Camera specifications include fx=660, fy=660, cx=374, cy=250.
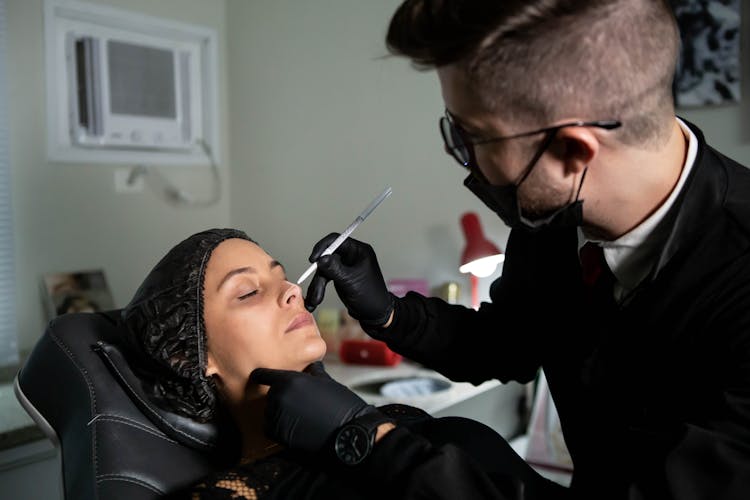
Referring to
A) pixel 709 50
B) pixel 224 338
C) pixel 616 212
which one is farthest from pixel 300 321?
pixel 709 50

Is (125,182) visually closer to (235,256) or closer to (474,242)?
(474,242)

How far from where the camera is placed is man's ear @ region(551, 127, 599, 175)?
1.02 metres

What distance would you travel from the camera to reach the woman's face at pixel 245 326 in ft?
4.42

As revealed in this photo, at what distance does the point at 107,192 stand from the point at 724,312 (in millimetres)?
2418

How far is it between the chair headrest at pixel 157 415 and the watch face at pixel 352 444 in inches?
Answer: 16.7

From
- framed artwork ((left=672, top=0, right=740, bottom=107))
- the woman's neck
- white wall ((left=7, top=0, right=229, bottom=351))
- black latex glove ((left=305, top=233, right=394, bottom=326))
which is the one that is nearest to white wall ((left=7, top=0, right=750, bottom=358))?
white wall ((left=7, top=0, right=229, bottom=351))

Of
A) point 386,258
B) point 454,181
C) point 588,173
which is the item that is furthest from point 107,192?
point 588,173

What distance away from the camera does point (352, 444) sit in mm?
1044

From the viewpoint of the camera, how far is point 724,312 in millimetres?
1009

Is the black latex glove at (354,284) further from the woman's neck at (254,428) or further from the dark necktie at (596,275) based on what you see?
the dark necktie at (596,275)

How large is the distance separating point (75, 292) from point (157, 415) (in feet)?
4.93

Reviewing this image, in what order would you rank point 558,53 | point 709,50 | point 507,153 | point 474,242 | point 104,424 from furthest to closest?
point 474,242
point 709,50
point 104,424
point 507,153
point 558,53

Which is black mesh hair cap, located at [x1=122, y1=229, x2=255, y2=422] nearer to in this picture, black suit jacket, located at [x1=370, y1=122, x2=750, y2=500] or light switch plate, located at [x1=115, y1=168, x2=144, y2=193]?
black suit jacket, located at [x1=370, y1=122, x2=750, y2=500]

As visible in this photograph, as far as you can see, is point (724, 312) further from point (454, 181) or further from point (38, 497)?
point (38, 497)
